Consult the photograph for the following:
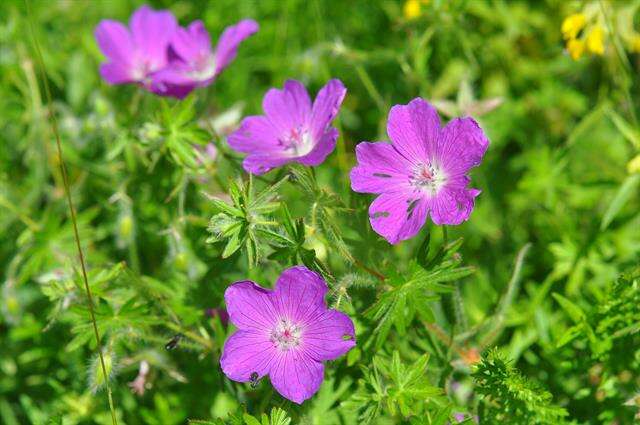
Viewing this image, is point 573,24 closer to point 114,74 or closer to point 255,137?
point 255,137

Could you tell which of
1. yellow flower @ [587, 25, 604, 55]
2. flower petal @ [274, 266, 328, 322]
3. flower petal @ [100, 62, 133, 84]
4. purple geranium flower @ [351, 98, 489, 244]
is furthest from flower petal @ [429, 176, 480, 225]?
flower petal @ [100, 62, 133, 84]

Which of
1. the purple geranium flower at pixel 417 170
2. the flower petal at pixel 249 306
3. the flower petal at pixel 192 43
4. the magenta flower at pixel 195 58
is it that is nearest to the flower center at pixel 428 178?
the purple geranium flower at pixel 417 170

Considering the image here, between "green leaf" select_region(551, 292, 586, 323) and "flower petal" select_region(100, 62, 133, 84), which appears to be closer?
"green leaf" select_region(551, 292, 586, 323)

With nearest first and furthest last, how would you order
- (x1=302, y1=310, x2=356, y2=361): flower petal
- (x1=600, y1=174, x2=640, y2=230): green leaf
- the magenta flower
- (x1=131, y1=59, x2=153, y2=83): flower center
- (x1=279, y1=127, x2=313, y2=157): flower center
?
(x1=302, y1=310, x2=356, y2=361): flower petal < (x1=279, y1=127, x2=313, y2=157): flower center < the magenta flower < (x1=600, y1=174, x2=640, y2=230): green leaf < (x1=131, y1=59, x2=153, y2=83): flower center

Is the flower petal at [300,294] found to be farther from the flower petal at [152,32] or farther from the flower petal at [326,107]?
the flower petal at [152,32]

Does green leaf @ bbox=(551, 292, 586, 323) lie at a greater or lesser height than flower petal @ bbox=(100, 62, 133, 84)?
lesser

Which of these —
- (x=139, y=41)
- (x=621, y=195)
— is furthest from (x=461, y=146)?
(x=139, y=41)

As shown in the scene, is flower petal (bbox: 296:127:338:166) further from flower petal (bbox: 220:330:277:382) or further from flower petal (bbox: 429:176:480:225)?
flower petal (bbox: 220:330:277:382)
